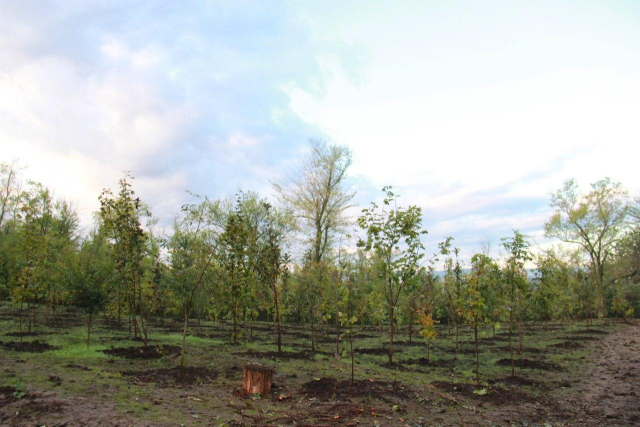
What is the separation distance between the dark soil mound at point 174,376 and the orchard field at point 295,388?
22mm

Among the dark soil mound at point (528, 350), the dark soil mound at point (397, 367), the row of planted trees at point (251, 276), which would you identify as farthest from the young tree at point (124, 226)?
the dark soil mound at point (528, 350)

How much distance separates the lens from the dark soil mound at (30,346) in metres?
10.1

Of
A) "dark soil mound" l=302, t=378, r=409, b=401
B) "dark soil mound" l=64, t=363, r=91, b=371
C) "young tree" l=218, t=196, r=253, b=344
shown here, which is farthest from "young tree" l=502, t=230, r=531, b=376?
"dark soil mound" l=64, t=363, r=91, b=371

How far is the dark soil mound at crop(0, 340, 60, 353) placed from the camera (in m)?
10.1

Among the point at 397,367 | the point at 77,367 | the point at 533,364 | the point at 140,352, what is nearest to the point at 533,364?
the point at 533,364

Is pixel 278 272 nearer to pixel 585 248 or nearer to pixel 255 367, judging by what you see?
pixel 255 367

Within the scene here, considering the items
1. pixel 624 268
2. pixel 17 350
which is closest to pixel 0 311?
pixel 17 350

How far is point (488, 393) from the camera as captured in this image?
759cm

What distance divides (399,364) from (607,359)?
8.19 metres

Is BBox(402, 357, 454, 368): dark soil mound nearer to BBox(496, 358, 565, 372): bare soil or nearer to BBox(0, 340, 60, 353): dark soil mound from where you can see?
BBox(496, 358, 565, 372): bare soil

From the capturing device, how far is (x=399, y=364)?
35.5 ft

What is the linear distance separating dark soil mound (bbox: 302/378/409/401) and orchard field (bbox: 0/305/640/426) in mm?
22

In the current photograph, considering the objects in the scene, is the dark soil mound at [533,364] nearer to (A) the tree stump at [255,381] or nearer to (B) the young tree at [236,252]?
(A) the tree stump at [255,381]

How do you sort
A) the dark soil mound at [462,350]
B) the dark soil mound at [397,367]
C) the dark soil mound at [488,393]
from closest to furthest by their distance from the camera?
the dark soil mound at [488,393] → the dark soil mound at [397,367] → the dark soil mound at [462,350]
